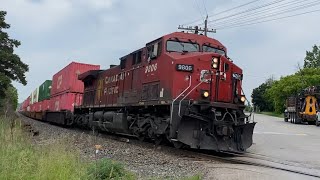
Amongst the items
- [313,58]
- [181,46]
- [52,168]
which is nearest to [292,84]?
[313,58]

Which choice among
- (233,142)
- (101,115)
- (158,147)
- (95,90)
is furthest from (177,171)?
(95,90)

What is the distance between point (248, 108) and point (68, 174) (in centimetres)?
789

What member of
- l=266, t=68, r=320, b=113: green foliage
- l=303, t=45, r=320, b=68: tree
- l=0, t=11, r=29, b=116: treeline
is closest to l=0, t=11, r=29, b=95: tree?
l=0, t=11, r=29, b=116: treeline

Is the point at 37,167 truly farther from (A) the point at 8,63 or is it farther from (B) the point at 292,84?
(B) the point at 292,84

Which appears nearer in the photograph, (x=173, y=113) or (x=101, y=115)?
(x=173, y=113)

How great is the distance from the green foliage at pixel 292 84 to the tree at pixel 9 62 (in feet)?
176

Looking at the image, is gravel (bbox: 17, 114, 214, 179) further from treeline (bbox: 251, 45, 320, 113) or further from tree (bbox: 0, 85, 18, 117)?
treeline (bbox: 251, 45, 320, 113)

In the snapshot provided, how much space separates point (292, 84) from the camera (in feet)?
259

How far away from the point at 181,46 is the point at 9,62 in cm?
2635

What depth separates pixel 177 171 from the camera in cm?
891

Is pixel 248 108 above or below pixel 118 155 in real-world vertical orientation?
above

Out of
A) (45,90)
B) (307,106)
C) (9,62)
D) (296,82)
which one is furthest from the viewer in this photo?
(296,82)

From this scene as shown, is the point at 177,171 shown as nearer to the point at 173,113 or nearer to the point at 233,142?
the point at 173,113

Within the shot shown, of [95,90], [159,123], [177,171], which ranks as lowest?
[177,171]
